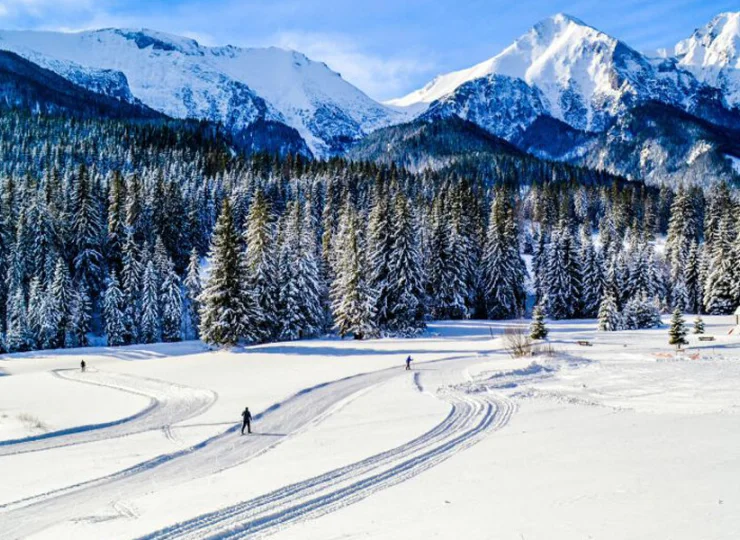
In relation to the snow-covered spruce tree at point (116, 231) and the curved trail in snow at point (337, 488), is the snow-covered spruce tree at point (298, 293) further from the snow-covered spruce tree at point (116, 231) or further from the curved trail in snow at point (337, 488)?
the curved trail in snow at point (337, 488)

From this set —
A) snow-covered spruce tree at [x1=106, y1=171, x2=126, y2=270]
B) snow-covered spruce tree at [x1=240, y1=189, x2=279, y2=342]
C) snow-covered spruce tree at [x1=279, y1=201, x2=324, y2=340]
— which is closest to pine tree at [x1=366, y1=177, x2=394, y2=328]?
snow-covered spruce tree at [x1=279, y1=201, x2=324, y2=340]

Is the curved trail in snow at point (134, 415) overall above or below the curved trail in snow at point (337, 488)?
below

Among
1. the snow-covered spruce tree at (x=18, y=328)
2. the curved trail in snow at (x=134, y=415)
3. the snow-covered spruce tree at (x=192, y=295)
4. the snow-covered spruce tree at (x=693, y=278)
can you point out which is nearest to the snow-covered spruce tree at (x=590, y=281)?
the snow-covered spruce tree at (x=693, y=278)

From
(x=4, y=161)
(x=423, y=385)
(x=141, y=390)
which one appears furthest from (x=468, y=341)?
(x=4, y=161)

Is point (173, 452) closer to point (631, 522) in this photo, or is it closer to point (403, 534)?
point (403, 534)

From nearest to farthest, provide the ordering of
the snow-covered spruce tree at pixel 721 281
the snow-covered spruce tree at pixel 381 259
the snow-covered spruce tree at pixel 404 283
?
the snow-covered spruce tree at pixel 404 283, the snow-covered spruce tree at pixel 381 259, the snow-covered spruce tree at pixel 721 281

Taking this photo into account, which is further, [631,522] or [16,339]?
[16,339]

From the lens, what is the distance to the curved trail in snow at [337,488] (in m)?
13.4

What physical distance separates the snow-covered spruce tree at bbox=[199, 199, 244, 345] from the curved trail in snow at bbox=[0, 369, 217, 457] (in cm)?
1065

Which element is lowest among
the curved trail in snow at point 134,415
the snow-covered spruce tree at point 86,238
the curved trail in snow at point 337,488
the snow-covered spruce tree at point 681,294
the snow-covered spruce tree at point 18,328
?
the curved trail in snow at point 134,415

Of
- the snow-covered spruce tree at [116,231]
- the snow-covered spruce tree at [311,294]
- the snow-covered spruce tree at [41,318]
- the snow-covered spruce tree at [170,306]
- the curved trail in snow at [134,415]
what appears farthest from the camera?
the snow-covered spruce tree at [116,231]

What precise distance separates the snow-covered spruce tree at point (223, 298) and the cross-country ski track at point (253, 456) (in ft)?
56.7

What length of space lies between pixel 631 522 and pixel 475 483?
15.5 feet

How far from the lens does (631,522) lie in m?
12.4
